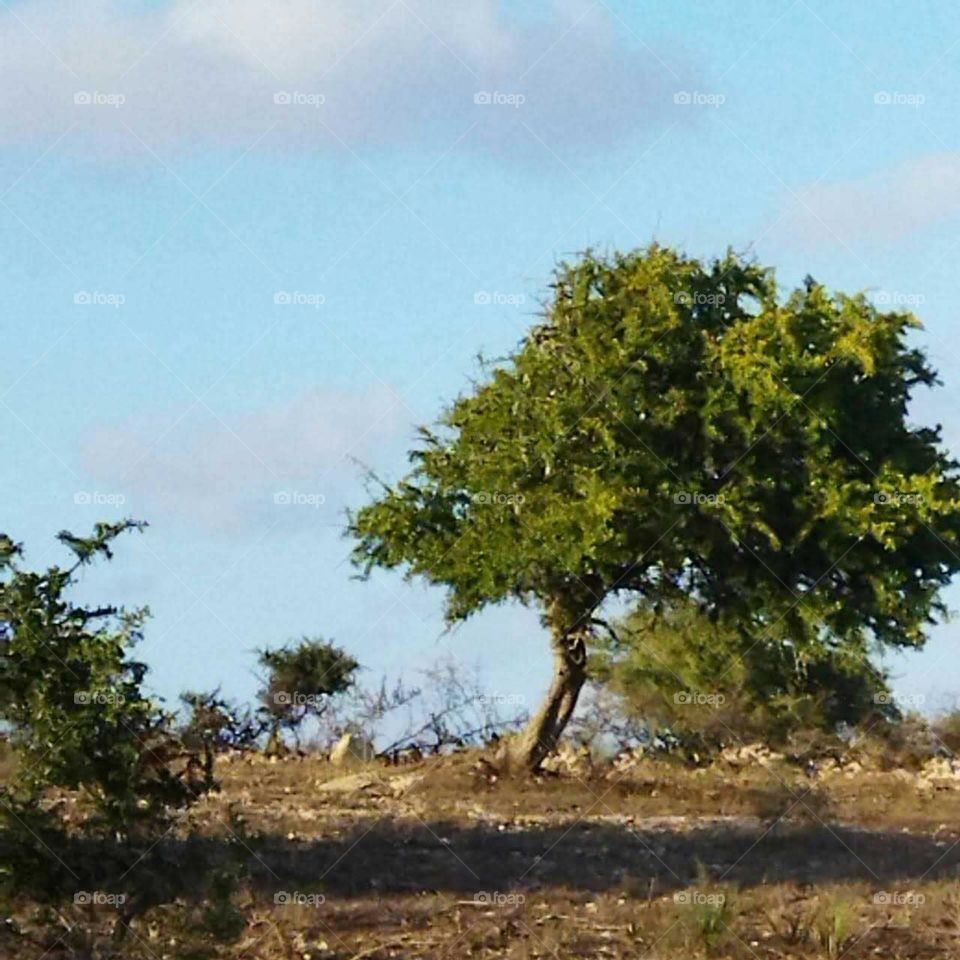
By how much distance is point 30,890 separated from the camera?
17922 millimetres

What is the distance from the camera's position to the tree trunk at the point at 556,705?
107 ft

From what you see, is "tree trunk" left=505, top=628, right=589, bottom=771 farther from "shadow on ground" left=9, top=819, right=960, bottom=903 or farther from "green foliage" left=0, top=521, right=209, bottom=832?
"green foliage" left=0, top=521, right=209, bottom=832

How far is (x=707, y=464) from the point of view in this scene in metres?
30.8

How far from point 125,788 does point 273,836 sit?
16.3 ft

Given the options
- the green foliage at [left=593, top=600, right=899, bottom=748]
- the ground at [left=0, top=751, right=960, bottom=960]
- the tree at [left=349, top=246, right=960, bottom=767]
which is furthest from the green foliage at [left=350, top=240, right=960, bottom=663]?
the green foliage at [left=593, top=600, right=899, bottom=748]

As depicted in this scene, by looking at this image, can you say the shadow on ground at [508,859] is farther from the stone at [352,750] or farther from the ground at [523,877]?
the stone at [352,750]

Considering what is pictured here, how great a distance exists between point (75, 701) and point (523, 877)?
5.76m

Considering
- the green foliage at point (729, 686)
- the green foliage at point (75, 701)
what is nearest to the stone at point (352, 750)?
the green foliage at point (729, 686)

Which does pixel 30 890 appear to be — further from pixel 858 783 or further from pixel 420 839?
pixel 858 783

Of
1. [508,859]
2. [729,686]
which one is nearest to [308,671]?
[729,686]

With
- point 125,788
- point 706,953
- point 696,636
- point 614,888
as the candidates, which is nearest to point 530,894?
point 614,888

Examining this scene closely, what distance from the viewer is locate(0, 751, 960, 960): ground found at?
18141 millimetres

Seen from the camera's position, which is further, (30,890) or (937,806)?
(937,806)

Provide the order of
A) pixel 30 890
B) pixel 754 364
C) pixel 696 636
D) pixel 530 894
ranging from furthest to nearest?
pixel 696 636, pixel 754 364, pixel 530 894, pixel 30 890
